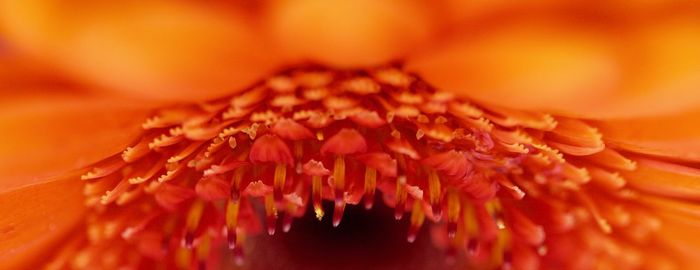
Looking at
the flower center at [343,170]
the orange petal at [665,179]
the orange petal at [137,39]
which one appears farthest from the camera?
the orange petal at [665,179]

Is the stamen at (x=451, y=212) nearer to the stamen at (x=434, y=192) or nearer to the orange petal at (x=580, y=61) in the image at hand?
the stamen at (x=434, y=192)

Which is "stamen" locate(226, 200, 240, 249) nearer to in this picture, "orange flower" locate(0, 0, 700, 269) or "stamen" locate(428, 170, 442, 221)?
"orange flower" locate(0, 0, 700, 269)

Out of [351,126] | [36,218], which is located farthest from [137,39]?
[36,218]

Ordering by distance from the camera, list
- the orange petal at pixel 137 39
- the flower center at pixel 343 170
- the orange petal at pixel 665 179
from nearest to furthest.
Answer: the orange petal at pixel 137 39 → the flower center at pixel 343 170 → the orange petal at pixel 665 179

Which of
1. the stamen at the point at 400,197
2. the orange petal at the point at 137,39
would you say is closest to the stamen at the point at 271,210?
the stamen at the point at 400,197

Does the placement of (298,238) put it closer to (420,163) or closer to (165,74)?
(420,163)

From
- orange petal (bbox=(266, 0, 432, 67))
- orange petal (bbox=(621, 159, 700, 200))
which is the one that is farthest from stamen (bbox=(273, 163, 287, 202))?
orange petal (bbox=(621, 159, 700, 200))

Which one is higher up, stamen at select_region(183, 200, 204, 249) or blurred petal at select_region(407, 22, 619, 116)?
blurred petal at select_region(407, 22, 619, 116)
